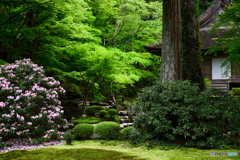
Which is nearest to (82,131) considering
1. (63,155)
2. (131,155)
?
(63,155)

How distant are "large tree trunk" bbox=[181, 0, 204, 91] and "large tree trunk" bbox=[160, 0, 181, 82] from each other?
98cm

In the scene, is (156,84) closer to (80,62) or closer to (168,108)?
(168,108)

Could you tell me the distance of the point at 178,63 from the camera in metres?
7.05

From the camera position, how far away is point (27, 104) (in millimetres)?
6473

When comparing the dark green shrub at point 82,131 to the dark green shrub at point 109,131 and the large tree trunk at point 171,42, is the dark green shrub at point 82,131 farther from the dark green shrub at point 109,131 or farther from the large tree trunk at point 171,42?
the large tree trunk at point 171,42

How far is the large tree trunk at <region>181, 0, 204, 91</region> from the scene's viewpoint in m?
7.87

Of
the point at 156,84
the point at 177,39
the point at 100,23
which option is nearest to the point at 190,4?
the point at 177,39

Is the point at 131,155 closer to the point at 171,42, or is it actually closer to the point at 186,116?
the point at 186,116

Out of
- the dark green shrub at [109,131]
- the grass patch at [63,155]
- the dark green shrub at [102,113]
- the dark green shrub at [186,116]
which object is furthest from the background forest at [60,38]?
the dark green shrub at [186,116]

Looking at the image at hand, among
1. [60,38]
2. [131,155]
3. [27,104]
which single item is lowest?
[131,155]

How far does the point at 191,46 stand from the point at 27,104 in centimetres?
632

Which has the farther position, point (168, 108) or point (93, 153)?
point (168, 108)

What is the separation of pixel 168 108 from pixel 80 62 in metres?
7.45

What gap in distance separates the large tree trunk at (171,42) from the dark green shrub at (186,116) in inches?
34.8
